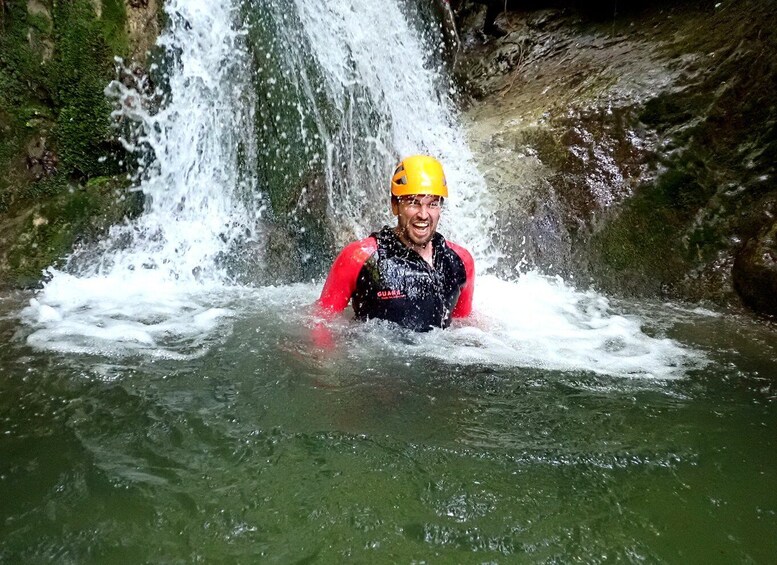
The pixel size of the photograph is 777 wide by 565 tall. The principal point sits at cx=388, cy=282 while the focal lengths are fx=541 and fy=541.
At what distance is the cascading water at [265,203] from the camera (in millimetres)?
3396

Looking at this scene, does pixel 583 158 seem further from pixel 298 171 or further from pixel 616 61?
pixel 298 171

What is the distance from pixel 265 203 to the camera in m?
5.36

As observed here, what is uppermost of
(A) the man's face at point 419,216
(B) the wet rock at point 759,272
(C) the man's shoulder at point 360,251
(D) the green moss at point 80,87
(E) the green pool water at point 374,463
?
(D) the green moss at point 80,87

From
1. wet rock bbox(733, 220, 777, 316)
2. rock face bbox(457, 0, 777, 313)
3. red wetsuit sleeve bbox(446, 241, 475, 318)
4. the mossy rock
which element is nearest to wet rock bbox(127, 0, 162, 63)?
the mossy rock

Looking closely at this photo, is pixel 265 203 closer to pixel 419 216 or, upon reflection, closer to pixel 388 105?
pixel 388 105

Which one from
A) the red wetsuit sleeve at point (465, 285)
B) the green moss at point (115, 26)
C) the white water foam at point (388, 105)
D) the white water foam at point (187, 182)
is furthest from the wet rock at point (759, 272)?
the green moss at point (115, 26)

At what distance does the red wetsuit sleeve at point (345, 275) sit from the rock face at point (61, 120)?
2.86m

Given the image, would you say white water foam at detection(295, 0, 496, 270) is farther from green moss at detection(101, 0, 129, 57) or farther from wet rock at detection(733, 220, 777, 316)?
wet rock at detection(733, 220, 777, 316)

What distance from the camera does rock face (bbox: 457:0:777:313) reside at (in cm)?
481

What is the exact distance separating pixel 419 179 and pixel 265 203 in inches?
102

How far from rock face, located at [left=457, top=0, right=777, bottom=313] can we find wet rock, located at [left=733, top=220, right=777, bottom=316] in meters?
0.01

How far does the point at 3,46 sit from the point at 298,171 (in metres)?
2.90

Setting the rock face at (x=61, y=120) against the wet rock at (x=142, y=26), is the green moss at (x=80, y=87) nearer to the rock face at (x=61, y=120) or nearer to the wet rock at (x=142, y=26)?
the rock face at (x=61, y=120)

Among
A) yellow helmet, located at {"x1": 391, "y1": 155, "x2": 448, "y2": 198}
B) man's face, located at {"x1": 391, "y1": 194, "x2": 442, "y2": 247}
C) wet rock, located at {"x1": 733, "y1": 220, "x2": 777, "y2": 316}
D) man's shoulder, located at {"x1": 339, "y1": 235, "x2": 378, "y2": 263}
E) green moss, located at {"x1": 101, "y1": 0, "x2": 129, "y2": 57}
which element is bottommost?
wet rock, located at {"x1": 733, "y1": 220, "x2": 777, "y2": 316}
